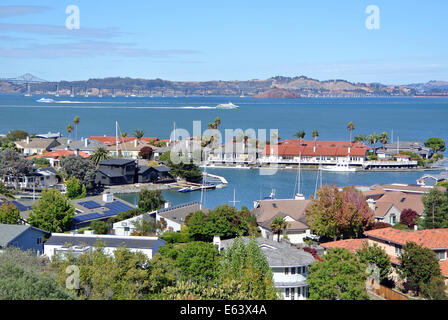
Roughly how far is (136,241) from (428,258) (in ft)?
23.0

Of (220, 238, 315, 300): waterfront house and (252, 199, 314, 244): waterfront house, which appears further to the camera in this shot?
(252, 199, 314, 244): waterfront house

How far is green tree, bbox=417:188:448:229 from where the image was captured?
58.6ft

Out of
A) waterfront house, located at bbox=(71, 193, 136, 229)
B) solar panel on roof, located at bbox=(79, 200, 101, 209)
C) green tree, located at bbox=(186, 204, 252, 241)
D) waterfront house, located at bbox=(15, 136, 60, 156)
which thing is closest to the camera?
green tree, located at bbox=(186, 204, 252, 241)

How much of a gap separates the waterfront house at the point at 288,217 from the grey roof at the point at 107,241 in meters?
6.01

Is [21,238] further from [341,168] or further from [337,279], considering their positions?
[341,168]

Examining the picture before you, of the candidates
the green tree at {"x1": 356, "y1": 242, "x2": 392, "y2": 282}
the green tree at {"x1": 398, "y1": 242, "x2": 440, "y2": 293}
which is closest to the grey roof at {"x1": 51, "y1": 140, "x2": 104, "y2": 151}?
the green tree at {"x1": 356, "y1": 242, "x2": 392, "y2": 282}

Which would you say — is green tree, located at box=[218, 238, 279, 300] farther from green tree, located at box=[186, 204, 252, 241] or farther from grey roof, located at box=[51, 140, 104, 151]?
grey roof, located at box=[51, 140, 104, 151]

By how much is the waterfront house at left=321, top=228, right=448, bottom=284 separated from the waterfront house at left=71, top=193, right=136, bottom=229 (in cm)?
809

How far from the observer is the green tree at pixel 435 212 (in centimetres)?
1787

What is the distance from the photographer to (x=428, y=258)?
1247 centimetres

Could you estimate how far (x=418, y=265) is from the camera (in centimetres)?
1248

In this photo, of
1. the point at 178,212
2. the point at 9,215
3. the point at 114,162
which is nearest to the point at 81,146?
the point at 114,162

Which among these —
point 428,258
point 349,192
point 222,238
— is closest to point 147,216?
point 222,238
